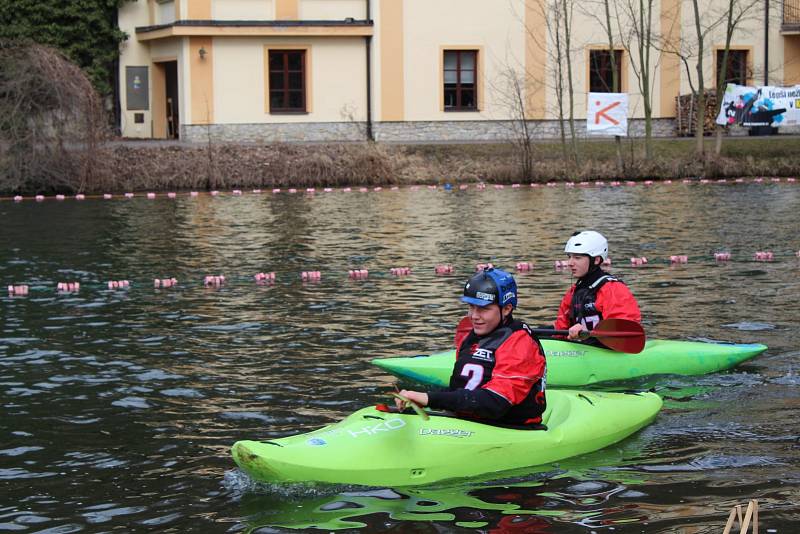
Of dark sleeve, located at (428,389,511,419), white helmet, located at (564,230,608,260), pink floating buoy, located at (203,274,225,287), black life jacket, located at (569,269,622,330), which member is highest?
white helmet, located at (564,230,608,260)

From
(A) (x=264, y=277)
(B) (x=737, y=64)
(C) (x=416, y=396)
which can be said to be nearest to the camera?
(C) (x=416, y=396)

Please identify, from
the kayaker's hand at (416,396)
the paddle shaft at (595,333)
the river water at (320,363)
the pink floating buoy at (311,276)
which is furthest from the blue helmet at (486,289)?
the pink floating buoy at (311,276)

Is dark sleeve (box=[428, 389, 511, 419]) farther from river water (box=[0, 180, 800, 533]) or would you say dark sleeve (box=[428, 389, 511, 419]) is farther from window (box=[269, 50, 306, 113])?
window (box=[269, 50, 306, 113])

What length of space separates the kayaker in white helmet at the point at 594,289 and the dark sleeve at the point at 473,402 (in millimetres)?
2456

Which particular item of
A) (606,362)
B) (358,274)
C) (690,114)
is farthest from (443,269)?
(690,114)

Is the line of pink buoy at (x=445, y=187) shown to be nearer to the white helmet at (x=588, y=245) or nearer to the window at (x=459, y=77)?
the window at (x=459, y=77)

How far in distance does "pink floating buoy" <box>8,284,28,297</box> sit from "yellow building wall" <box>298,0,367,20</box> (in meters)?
22.7

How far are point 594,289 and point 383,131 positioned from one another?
2748cm

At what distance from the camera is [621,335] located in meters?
9.87

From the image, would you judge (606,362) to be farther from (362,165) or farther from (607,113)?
(607,113)

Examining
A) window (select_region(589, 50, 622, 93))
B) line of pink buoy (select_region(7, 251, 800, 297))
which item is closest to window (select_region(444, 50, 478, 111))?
window (select_region(589, 50, 622, 93))

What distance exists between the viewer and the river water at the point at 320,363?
6.97 m

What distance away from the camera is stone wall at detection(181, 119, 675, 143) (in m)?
36.0

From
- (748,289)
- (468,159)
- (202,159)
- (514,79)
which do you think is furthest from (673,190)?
(748,289)
